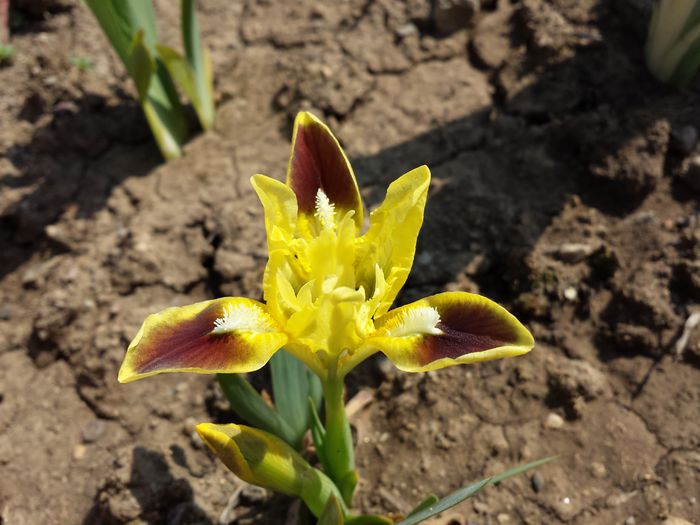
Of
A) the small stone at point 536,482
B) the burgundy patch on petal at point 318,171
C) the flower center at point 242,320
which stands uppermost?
the burgundy patch on petal at point 318,171

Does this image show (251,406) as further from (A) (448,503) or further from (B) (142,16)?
(B) (142,16)

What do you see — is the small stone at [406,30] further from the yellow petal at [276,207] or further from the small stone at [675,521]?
the small stone at [675,521]

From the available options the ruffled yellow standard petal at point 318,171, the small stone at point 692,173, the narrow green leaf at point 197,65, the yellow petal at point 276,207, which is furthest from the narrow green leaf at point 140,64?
the small stone at point 692,173

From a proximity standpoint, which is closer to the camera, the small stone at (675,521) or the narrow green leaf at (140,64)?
the small stone at (675,521)

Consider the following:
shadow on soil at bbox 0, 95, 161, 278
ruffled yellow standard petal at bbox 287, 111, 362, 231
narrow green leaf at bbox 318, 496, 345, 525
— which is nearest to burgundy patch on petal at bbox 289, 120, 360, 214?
ruffled yellow standard petal at bbox 287, 111, 362, 231

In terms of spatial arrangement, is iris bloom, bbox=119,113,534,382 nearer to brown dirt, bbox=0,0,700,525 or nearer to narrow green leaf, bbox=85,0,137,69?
brown dirt, bbox=0,0,700,525

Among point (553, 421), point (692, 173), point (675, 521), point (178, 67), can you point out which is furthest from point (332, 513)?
point (178, 67)

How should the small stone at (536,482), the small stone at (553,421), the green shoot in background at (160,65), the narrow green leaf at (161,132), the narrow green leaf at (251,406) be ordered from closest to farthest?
the narrow green leaf at (251,406) → the small stone at (536,482) → the small stone at (553,421) → the green shoot in background at (160,65) → the narrow green leaf at (161,132)
